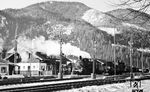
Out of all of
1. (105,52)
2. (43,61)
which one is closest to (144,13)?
(43,61)

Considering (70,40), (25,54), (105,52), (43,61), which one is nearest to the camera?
(43,61)

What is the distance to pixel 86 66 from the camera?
183ft

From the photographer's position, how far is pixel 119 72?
6262 cm

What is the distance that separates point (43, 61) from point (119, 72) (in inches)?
776

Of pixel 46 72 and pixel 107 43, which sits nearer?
pixel 46 72

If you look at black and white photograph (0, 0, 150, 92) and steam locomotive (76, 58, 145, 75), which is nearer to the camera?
black and white photograph (0, 0, 150, 92)

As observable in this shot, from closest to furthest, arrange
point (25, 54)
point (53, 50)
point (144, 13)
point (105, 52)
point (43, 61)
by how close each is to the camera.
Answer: point (144, 13) → point (43, 61) → point (25, 54) → point (53, 50) → point (105, 52)

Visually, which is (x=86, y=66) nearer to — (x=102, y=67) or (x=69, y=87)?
(x=102, y=67)

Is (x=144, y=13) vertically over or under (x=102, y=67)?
over

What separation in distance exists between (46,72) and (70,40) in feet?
360

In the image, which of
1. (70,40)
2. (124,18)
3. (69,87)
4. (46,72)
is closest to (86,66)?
(46,72)

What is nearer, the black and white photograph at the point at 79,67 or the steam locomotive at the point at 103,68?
the black and white photograph at the point at 79,67

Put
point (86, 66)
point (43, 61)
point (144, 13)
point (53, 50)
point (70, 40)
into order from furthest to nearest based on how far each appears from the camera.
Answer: point (70, 40) → point (53, 50) → point (43, 61) → point (86, 66) → point (144, 13)

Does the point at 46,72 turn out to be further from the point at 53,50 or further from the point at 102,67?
the point at 53,50
